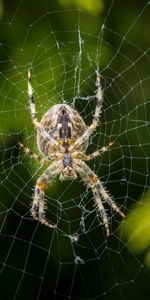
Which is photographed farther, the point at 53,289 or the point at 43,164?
the point at 53,289

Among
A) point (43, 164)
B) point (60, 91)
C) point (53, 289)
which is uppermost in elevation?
point (60, 91)

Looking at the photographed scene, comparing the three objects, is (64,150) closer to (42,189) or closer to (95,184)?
(42,189)

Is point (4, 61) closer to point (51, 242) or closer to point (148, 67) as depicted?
point (148, 67)

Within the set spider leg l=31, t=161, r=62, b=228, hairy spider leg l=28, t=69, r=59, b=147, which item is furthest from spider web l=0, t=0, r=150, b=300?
hairy spider leg l=28, t=69, r=59, b=147

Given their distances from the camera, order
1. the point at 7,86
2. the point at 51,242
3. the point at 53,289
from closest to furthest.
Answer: the point at 7,86
the point at 51,242
the point at 53,289

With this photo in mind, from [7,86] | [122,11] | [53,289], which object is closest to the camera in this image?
[7,86]

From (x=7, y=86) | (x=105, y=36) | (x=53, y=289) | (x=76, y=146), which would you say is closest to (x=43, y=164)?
(x=76, y=146)
